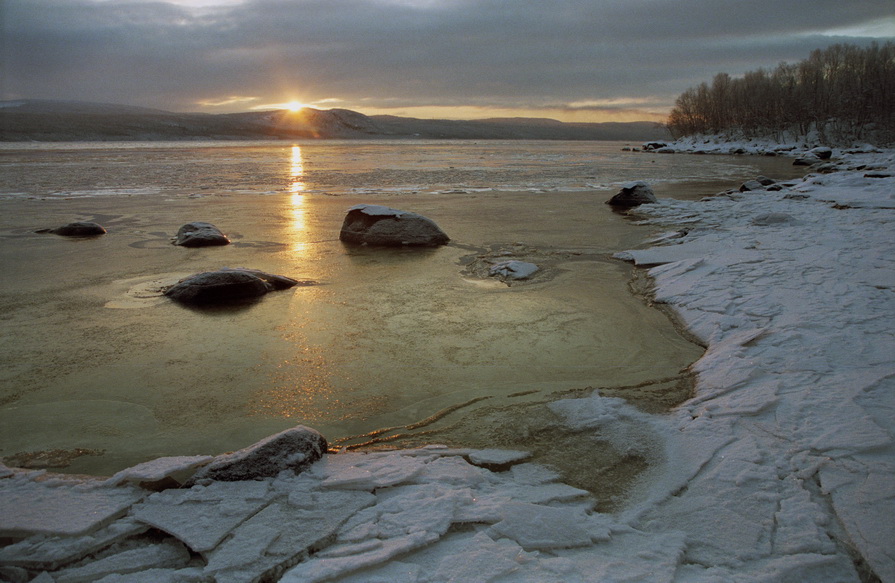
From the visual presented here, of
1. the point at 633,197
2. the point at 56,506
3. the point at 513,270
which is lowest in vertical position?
the point at 56,506

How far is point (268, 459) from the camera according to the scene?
2482mm

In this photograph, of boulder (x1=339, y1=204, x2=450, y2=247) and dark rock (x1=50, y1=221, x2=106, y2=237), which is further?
dark rock (x1=50, y1=221, x2=106, y2=237)

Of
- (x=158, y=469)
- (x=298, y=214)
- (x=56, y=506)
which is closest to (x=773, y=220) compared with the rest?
(x=298, y=214)

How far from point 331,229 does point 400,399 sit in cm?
619

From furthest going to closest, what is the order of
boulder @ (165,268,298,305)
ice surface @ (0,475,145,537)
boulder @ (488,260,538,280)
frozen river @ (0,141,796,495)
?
boulder @ (488,260,538,280)
boulder @ (165,268,298,305)
frozen river @ (0,141,796,495)
ice surface @ (0,475,145,537)

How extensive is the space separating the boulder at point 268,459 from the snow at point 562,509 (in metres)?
0.05

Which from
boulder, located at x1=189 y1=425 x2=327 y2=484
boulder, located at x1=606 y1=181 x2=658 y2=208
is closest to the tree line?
boulder, located at x1=606 y1=181 x2=658 y2=208

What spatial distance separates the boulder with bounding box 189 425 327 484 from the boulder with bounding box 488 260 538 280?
3668 millimetres

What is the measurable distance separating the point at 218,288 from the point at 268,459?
315 centimetres

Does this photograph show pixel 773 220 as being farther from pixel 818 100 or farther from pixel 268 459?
pixel 818 100

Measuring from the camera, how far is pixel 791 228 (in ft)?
24.4

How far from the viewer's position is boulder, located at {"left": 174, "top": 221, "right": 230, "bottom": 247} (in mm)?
7582

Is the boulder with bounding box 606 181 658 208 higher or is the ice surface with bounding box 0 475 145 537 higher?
the boulder with bounding box 606 181 658 208

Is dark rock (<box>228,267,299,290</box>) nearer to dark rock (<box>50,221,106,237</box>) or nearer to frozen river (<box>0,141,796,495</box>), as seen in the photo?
frozen river (<box>0,141,796,495</box>)
